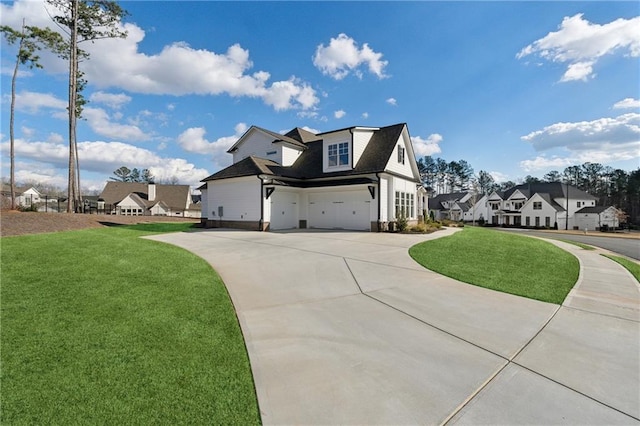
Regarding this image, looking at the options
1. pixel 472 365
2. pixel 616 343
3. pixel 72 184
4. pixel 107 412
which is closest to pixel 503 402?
pixel 472 365

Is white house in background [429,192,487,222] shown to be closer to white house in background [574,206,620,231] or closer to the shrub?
white house in background [574,206,620,231]

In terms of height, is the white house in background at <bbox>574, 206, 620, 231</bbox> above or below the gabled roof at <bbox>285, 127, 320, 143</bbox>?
below

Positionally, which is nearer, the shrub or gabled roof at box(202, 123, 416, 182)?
the shrub

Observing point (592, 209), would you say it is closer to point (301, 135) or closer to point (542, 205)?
point (542, 205)

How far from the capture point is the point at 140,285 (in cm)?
544

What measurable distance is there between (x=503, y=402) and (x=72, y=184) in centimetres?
2509

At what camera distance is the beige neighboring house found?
45031 millimetres

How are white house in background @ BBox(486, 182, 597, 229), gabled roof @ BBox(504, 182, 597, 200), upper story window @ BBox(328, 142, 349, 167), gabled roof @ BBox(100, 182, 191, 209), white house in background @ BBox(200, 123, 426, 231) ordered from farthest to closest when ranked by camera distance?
gabled roof @ BBox(504, 182, 597, 200)
white house in background @ BBox(486, 182, 597, 229)
gabled roof @ BBox(100, 182, 191, 209)
upper story window @ BBox(328, 142, 349, 167)
white house in background @ BBox(200, 123, 426, 231)

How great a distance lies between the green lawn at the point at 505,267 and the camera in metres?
6.25

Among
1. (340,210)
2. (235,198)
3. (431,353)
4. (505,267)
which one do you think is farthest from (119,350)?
(340,210)

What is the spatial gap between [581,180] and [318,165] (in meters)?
84.2

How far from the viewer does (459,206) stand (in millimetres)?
59531

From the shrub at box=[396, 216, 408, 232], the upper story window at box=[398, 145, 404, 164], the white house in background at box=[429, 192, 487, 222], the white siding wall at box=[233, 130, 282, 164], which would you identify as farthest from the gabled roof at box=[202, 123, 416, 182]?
the white house in background at box=[429, 192, 487, 222]

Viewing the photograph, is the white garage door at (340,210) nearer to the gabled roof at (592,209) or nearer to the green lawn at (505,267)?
the green lawn at (505,267)
